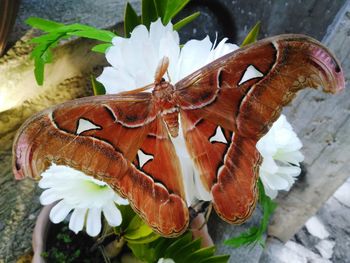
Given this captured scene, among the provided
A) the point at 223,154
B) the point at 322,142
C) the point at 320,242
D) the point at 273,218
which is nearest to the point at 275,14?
the point at 322,142

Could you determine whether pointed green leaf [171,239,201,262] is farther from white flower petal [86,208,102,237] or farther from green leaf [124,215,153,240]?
white flower petal [86,208,102,237]

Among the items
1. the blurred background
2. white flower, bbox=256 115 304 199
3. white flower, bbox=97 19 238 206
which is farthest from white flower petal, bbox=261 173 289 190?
the blurred background

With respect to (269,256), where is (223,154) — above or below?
above

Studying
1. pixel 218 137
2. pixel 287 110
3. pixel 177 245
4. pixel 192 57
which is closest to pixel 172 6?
pixel 192 57

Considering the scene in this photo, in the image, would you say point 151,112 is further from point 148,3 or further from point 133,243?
point 133,243

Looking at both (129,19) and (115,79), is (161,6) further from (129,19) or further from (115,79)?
(115,79)

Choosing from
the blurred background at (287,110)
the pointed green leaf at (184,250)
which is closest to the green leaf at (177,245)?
the pointed green leaf at (184,250)
